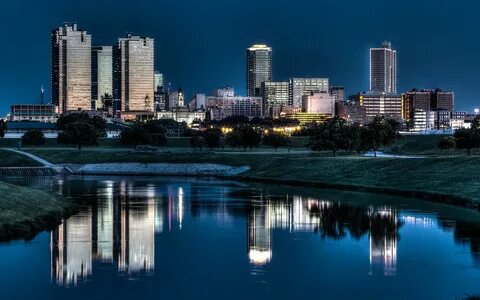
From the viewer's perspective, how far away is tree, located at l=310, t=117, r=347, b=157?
4313 inches

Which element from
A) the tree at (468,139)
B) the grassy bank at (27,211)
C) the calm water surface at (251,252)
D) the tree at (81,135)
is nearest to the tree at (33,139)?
the tree at (81,135)

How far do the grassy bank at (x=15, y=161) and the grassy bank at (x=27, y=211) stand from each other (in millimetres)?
51818

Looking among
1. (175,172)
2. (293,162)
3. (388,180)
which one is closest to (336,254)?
(388,180)

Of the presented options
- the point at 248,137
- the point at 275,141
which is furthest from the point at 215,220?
the point at 275,141

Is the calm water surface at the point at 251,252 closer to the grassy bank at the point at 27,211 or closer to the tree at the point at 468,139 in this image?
the grassy bank at the point at 27,211

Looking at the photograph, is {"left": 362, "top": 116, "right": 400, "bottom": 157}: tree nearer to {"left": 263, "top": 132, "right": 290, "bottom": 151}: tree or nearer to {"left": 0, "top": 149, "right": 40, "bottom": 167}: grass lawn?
{"left": 263, "top": 132, "right": 290, "bottom": 151}: tree

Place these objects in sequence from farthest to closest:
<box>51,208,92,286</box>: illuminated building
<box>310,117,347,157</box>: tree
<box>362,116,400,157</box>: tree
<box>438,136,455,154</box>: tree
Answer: <box>438,136,455,154</box>: tree → <box>310,117,347,157</box>: tree → <box>362,116,400,157</box>: tree → <box>51,208,92,286</box>: illuminated building

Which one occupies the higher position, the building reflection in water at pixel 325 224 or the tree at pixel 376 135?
the tree at pixel 376 135

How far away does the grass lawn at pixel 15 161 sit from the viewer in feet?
362

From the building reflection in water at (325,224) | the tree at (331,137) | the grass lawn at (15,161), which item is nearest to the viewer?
the building reflection in water at (325,224)

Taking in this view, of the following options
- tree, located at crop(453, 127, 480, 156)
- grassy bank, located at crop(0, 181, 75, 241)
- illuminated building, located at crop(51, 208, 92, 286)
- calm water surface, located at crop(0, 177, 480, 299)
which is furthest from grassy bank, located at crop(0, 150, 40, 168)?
illuminated building, located at crop(51, 208, 92, 286)

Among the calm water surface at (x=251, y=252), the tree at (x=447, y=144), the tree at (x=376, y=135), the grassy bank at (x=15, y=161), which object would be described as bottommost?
the calm water surface at (x=251, y=252)

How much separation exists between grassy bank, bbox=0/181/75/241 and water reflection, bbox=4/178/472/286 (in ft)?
3.54

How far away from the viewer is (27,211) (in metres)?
48.3
